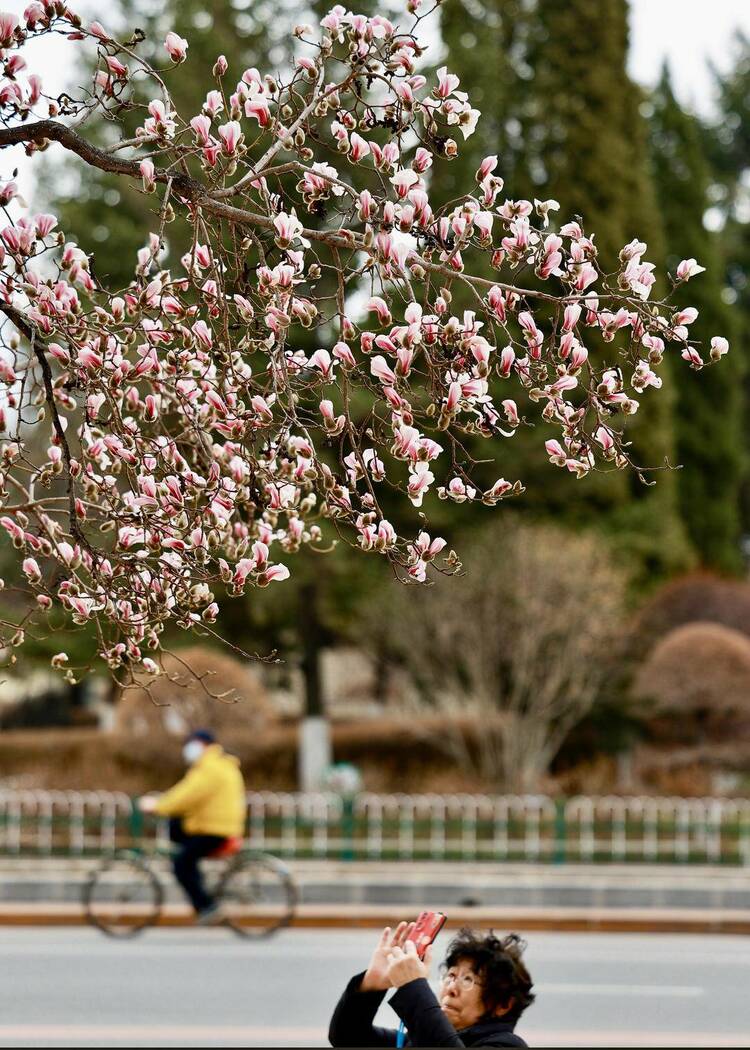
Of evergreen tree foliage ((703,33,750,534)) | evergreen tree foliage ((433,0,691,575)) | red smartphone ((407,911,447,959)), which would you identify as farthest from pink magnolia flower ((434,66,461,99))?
evergreen tree foliage ((703,33,750,534))

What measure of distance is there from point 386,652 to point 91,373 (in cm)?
1946

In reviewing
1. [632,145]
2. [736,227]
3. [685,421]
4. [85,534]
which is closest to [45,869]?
[85,534]

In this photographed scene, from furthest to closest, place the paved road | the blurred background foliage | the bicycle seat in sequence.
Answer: the blurred background foliage, the bicycle seat, the paved road

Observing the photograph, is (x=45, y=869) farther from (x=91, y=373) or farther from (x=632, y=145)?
(x=632, y=145)

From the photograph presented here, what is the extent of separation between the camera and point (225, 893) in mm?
12453

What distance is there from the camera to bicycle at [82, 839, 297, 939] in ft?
40.8

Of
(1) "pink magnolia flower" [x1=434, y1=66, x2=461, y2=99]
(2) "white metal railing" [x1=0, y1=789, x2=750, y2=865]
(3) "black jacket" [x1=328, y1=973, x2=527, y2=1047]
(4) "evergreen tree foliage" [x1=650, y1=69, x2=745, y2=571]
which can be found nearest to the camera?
(3) "black jacket" [x1=328, y1=973, x2=527, y2=1047]

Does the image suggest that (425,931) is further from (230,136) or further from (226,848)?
(226,848)

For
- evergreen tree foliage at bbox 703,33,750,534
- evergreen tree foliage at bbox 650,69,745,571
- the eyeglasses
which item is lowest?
the eyeglasses

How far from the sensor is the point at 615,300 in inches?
170

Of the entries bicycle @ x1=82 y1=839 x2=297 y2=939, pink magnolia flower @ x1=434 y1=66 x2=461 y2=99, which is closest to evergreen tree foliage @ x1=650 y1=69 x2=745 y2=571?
bicycle @ x1=82 y1=839 x2=297 y2=939

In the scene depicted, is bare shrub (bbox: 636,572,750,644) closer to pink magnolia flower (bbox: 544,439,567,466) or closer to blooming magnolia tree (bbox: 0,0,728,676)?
blooming magnolia tree (bbox: 0,0,728,676)

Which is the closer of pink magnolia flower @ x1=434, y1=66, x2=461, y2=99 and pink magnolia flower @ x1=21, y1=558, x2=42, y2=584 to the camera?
pink magnolia flower @ x1=434, y1=66, x2=461, y2=99

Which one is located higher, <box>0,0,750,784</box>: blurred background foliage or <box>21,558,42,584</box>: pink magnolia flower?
<box>0,0,750,784</box>: blurred background foliage
